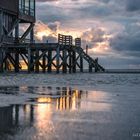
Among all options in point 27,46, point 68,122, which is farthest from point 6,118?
point 27,46

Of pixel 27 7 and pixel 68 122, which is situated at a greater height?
pixel 27 7

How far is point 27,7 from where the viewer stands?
61250 millimetres

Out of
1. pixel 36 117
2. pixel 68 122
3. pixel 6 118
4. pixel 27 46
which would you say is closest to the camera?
pixel 68 122

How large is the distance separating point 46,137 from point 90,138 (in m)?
0.89

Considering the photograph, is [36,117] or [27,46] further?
[27,46]

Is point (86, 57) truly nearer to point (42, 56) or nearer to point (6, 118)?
point (42, 56)

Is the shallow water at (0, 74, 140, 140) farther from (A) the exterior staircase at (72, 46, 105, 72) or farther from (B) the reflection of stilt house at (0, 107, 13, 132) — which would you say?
(A) the exterior staircase at (72, 46, 105, 72)

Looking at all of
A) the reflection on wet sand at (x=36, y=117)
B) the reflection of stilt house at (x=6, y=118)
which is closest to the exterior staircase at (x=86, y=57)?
the reflection on wet sand at (x=36, y=117)

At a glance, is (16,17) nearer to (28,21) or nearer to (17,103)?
(28,21)

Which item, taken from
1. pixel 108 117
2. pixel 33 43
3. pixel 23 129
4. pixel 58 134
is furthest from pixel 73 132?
pixel 33 43

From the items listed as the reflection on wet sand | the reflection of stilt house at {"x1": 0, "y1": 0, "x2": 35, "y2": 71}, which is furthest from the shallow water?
the reflection of stilt house at {"x1": 0, "y1": 0, "x2": 35, "y2": 71}

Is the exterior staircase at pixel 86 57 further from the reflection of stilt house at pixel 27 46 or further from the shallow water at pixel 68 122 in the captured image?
the shallow water at pixel 68 122

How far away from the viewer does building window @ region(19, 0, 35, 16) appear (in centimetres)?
5931

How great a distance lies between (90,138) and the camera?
9.37 meters
